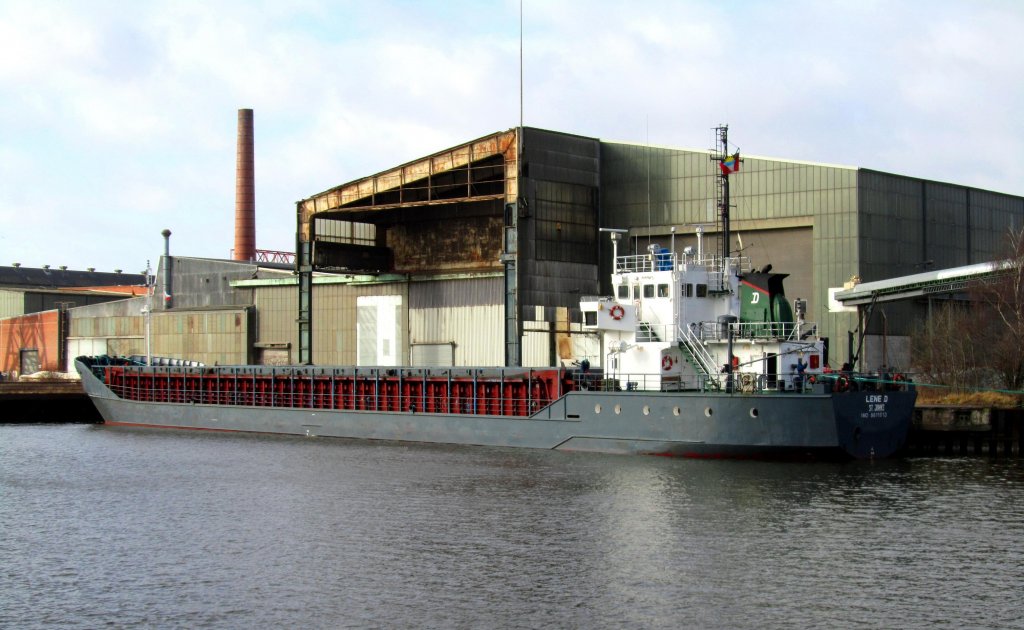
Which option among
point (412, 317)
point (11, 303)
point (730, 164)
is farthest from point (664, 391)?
point (11, 303)

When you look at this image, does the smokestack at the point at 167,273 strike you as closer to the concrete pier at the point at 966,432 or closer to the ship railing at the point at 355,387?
the ship railing at the point at 355,387

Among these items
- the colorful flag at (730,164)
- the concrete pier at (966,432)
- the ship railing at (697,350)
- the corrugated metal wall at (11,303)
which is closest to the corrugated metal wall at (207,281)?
the corrugated metal wall at (11,303)

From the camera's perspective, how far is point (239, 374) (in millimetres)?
45656

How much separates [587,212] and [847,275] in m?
Result: 11.3

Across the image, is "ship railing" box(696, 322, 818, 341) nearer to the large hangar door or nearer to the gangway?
the gangway

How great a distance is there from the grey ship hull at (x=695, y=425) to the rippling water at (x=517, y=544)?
2.10 ft

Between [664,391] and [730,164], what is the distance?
28.3 feet

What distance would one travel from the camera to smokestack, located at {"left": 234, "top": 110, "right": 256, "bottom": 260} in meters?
70.6

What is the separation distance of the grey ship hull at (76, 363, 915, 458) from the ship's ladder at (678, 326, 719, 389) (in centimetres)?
166

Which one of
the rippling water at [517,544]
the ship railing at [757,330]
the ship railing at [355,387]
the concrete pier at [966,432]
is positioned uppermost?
the ship railing at [757,330]

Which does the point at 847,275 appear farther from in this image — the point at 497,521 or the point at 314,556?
the point at 314,556

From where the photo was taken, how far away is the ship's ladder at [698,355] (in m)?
32.8

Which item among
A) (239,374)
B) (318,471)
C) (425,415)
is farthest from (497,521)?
(239,374)

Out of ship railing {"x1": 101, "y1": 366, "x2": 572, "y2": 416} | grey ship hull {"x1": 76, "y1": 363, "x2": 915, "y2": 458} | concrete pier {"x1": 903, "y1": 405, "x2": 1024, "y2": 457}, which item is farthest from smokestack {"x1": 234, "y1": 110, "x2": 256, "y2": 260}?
concrete pier {"x1": 903, "y1": 405, "x2": 1024, "y2": 457}
